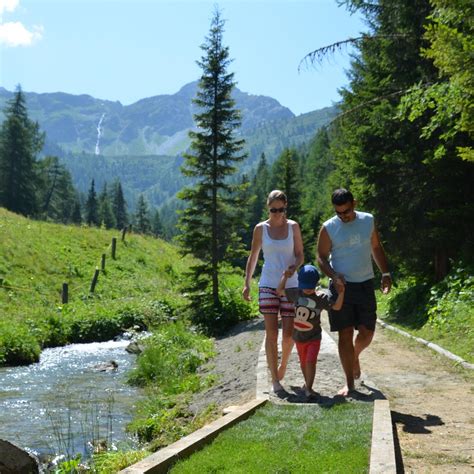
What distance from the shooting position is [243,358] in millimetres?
12164

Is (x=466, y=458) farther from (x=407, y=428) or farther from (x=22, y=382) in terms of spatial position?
(x=22, y=382)

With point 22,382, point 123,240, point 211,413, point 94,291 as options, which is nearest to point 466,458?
point 211,413

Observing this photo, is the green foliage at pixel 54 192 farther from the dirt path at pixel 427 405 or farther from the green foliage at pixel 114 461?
the green foliage at pixel 114 461

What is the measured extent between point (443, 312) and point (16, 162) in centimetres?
5745

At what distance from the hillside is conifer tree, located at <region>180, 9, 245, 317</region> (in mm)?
3398

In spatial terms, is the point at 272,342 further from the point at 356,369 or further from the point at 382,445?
the point at 382,445

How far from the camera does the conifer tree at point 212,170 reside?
67.5 ft

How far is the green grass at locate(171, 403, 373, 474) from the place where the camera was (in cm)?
433

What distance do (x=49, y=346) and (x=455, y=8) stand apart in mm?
15218

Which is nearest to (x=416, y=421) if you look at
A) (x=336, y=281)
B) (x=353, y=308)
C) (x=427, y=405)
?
(x=427, y=405)

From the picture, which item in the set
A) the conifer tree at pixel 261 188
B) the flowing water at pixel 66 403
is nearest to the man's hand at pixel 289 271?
the flowing water at pixel 66 403

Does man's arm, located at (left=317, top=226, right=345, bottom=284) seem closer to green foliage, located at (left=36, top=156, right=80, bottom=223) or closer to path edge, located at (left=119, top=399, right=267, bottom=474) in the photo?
path edge, located at (left=119, top=399, right=267, bottom=474)

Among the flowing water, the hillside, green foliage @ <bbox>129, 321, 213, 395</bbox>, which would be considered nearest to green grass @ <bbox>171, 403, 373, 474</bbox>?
the flowing water

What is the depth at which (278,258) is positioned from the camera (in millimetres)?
6789
